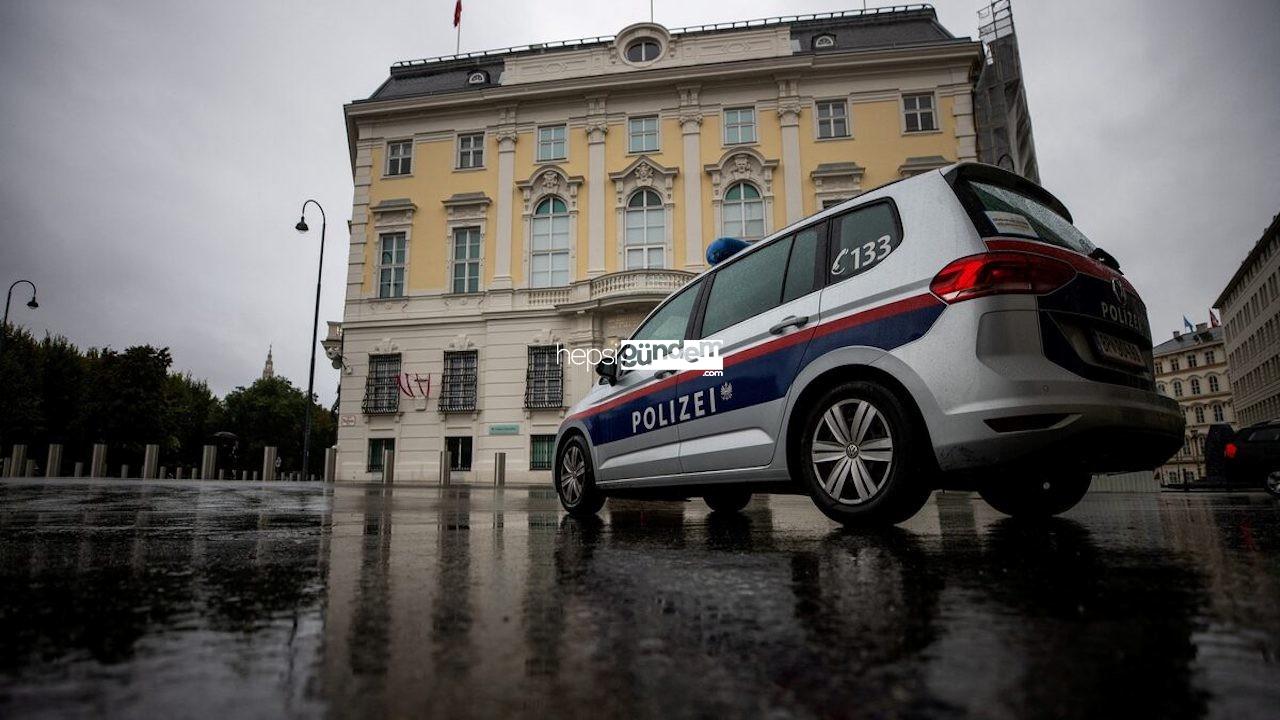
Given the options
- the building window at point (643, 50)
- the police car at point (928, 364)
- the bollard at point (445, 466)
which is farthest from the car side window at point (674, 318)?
the building window at point (643, 50)

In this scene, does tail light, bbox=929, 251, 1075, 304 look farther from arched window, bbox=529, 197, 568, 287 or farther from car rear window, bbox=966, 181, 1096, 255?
arched window, bbox=529, 197, 568, 287

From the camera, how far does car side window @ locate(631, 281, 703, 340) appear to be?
480cm

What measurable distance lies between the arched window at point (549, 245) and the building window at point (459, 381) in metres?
3.52

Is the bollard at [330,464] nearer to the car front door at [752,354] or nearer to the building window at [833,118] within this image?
the car front door at [752,354]

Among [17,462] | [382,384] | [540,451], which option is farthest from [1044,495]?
[17,462]

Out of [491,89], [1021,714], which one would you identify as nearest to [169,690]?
[1021,714]

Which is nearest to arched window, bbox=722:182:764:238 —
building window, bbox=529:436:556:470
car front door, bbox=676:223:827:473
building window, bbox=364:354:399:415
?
building window, bbox=529:436:556:470

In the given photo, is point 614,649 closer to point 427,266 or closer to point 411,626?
point 411,626

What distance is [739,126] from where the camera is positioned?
79.3 feet

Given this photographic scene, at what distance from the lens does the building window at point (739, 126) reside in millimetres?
24031

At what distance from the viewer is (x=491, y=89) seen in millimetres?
25062

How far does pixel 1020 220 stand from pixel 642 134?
2283 centimetres

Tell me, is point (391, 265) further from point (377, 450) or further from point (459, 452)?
point (459, 452)

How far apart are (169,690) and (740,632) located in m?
0.84
